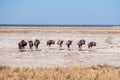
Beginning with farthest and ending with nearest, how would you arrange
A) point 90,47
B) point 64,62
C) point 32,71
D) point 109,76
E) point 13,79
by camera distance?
point 90,47, point 64,62, point 32,71, point 109,76, point 13,79

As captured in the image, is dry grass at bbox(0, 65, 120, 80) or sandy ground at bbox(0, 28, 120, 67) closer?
dry grass at bbox(0, 65, 120, 80)

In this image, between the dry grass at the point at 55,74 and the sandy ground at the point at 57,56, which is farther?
the sandy ground at the point at 57,56

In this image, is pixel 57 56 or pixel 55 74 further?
pixel 57 56

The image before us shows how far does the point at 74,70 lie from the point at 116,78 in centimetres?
239

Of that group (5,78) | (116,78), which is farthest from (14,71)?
(116,78)

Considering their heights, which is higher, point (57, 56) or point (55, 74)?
point (55, 74)

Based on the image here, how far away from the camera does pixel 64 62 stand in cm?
2262

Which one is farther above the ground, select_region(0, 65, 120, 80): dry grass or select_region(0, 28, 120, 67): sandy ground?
select_region(0, 65, 120, 80): dry grass

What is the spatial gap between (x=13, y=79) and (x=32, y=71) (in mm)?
2110

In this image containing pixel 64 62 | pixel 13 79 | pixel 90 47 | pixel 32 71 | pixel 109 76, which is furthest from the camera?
pixel 90 47

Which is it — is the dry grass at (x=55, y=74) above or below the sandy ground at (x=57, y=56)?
above

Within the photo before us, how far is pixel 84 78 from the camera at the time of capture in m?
15.1

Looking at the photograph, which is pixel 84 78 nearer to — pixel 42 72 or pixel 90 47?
pixel 42 72

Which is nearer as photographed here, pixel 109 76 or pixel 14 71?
pixel 109 76
